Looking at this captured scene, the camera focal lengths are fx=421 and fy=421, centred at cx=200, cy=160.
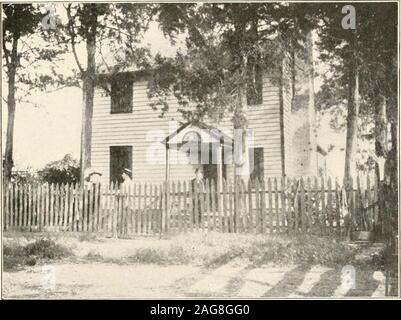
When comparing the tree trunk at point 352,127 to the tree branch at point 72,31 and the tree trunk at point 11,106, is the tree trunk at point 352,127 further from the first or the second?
the tree trunk at point 11,106

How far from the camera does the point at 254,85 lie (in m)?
9.98

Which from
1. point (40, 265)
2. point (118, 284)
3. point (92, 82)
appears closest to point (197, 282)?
point (118, 284)

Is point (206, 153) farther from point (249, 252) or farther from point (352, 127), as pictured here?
point (249, 252)

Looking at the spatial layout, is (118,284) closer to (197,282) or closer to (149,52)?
(197,282)

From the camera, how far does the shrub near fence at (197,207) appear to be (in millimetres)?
8602

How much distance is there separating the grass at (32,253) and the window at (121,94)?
4.95 m

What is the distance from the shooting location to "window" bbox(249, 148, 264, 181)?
34.7 ft

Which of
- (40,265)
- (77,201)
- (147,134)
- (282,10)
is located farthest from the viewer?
(147,134)

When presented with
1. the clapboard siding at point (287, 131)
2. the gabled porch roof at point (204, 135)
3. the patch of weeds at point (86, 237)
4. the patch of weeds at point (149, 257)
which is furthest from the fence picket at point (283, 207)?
the patch of weeds at point (86, 237)

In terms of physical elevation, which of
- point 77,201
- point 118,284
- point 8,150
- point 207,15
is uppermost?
point 207,15

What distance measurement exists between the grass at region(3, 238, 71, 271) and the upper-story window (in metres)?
5.37

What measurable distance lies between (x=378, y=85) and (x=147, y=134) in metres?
7.07

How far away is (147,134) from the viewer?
13.1 metres

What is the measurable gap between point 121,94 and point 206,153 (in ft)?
10.9
